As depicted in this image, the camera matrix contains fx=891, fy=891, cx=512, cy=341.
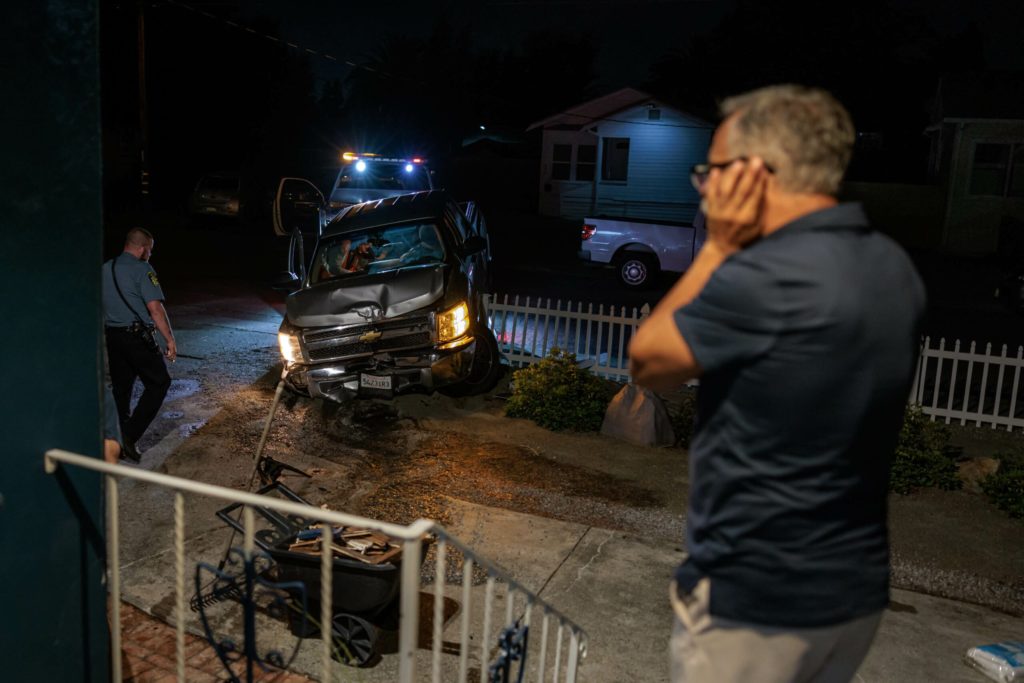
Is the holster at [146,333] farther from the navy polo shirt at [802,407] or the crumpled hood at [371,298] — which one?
the navy polo shirt at [802,407]

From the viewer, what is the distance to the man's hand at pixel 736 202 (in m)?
1.85

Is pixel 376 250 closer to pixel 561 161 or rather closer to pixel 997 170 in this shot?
pixel 997 170

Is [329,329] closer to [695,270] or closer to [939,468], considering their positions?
[939,468]

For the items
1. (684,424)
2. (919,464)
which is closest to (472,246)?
(684,424)

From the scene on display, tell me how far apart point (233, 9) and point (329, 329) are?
93.2 feet

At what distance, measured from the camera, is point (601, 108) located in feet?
93.6

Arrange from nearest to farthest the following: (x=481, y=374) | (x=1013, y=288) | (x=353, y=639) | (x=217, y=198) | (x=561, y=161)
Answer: (x=353, y=639), (x=481, y=374), (x=1013, y=288), (x=217, y=198), (x=561, y=161)

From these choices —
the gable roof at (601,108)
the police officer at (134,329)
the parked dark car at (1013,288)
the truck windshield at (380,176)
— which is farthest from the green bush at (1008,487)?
the gable roof at (601,108)

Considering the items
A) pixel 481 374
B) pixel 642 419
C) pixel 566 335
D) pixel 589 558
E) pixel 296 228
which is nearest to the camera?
pixel 589 558

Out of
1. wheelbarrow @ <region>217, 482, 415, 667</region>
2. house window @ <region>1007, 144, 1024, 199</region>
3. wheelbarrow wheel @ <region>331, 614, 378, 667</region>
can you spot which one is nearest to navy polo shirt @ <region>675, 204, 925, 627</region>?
wheelbarrow @ <region>217, 482, 415, 667</region>

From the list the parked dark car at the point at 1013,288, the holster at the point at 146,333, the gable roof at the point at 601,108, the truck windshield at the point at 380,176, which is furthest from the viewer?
the gable roof at the point at 601,108

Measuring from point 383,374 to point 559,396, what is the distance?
5.72 feet

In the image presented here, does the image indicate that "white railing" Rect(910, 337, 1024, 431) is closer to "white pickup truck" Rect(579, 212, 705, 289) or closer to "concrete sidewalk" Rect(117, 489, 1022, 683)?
"concrete sidewalk" Rect(117, 489, 1022, 683)

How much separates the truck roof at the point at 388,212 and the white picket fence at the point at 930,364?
143 centimetres
